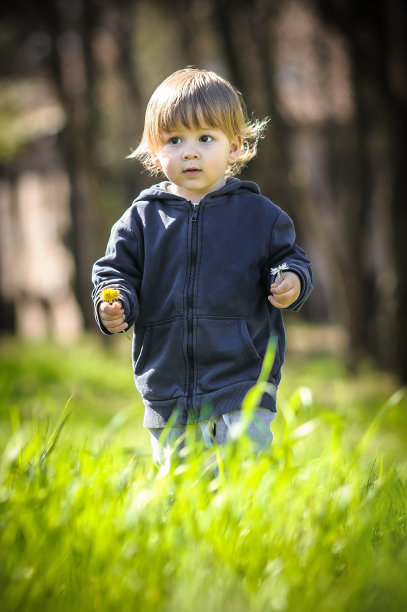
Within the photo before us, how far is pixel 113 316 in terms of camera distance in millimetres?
2488

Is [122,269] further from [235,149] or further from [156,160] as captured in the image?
[235,149]

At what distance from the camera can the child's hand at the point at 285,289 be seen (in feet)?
8.11

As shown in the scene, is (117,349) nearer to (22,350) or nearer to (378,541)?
(22,350)

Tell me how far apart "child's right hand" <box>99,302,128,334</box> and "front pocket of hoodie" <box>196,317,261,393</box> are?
0.86 ft

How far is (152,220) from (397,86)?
5.84 meters

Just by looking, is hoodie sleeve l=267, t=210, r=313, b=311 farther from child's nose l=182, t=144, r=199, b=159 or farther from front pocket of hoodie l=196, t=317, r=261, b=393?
child's nose l=182, t=144, r=199, b=159

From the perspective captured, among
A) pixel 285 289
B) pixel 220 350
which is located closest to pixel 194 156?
pixel 285 289

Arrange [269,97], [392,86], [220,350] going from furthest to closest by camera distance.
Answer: [269,97] → [392,86] → [220,350]

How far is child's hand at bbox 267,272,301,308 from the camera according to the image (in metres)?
2.47

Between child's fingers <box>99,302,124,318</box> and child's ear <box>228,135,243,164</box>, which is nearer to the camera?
child's fingers <box>99,302,124,318</box>

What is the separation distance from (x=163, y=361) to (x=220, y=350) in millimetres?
201

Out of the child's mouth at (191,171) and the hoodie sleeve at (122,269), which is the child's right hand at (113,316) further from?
the child's mouth at (191,171)

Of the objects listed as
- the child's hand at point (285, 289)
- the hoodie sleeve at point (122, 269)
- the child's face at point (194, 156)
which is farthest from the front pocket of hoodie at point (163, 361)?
the child's face at point (194, 156)

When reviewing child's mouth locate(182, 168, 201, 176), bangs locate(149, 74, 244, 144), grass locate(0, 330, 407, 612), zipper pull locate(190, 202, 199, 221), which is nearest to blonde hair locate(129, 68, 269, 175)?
bangs locate(149, 74, 244, 144)
